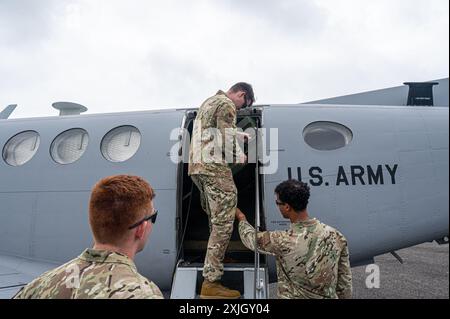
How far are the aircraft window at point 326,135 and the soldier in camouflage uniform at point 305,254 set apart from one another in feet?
6.42

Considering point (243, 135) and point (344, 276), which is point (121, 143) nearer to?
point (243, 135)

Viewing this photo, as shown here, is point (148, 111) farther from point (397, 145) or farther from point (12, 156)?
point (397, 145)

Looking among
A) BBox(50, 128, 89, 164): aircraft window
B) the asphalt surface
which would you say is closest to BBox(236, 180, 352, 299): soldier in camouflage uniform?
BBox(50, 128, 89, 164): aircraft window

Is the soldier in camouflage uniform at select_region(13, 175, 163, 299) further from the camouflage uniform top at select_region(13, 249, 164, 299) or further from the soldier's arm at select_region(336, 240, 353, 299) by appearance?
the soldier's arm at select_region(336, 240, 353, 299)

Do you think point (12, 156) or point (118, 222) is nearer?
point (118, 222)

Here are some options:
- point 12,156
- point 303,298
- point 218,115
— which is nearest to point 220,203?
point 218,115

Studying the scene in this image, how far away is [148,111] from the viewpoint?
Result: 17.0ft

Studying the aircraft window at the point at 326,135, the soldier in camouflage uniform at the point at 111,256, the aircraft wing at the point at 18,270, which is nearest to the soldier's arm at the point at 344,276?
the soldier in camouflage uniform at the point at 111,256

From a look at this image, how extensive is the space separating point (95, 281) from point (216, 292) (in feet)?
6.98

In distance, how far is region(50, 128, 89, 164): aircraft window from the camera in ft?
16.7

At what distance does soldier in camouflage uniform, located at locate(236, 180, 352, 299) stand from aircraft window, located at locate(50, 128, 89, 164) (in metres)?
3.42

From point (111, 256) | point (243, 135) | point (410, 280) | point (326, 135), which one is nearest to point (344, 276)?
point (243, 135)

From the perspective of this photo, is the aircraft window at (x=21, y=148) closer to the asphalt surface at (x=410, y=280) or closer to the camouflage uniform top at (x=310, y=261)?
the camouflage uniform top at (x=310, y=261)

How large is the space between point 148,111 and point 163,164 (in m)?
1.08
